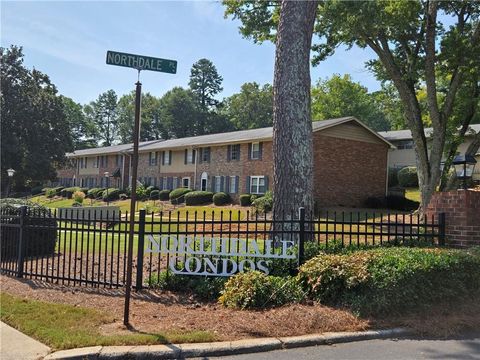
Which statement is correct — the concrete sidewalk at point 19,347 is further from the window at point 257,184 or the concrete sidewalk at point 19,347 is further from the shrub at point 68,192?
the shrub at point 68,192

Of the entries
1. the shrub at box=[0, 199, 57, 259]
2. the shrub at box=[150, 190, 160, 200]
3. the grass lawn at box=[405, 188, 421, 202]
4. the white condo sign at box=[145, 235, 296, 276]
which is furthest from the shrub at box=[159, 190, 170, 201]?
the white condo sign at box=[145, 235, 296, 276]

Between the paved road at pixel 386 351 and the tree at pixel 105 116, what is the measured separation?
310 feet

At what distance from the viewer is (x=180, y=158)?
42344 mm

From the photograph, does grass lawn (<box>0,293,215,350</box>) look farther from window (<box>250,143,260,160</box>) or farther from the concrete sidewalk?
window (<box>250,143,260,160</box>)

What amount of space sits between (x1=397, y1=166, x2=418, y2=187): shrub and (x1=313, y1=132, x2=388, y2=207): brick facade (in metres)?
5.11

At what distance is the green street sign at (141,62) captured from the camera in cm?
573

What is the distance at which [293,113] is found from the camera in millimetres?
8586

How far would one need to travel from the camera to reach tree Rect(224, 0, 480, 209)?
60.2ft

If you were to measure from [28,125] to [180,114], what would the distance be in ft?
123

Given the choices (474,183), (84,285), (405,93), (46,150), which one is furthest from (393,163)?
(84,285)

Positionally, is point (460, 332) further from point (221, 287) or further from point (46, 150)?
point (46, 150)

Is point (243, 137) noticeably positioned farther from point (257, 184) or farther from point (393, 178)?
point (393, 178)

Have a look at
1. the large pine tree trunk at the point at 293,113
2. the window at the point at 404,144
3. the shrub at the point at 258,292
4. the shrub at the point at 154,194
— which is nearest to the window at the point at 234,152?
the shrub at the point at 154,194

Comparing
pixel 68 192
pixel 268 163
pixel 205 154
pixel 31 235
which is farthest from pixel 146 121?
pixel 31 235
